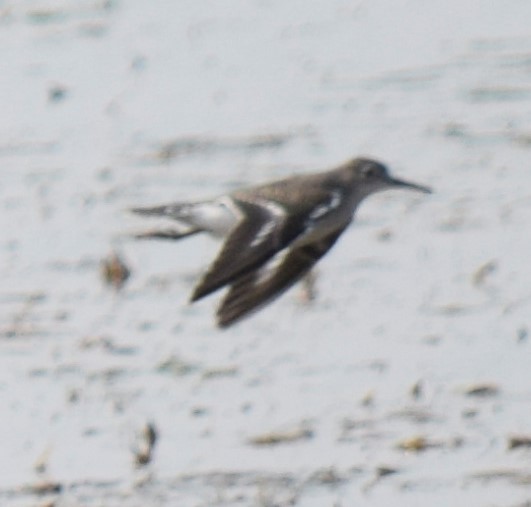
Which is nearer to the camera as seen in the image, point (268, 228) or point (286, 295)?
point (268, 228)

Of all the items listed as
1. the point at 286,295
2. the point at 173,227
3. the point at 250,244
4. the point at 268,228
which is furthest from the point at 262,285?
the point at 286,295

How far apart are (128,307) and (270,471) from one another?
1957 millimetres

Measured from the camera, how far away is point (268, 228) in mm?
7867

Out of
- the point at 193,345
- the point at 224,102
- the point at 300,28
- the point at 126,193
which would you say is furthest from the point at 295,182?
the point at 300,28

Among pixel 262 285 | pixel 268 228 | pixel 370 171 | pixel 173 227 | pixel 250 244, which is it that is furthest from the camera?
pixel 370 171

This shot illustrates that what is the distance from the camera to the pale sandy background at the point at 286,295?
8.02m

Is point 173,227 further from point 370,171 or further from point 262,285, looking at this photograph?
point 262,285

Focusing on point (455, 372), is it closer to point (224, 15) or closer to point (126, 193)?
point (126, 193)

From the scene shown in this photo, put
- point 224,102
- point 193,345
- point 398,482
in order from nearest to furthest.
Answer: point 398,482
point 193,345
point 224,102

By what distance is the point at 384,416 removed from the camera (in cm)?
835

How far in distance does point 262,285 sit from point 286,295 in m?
2.23

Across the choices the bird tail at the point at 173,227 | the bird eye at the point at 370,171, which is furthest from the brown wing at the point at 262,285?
the bird eye at the point at 370,171

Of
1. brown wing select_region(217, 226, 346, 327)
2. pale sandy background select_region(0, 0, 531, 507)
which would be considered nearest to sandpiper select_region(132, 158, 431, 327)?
brown wing select_region(217, 226, 346, 327)

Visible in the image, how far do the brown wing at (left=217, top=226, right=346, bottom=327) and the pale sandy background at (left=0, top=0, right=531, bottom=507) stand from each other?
0.64m
